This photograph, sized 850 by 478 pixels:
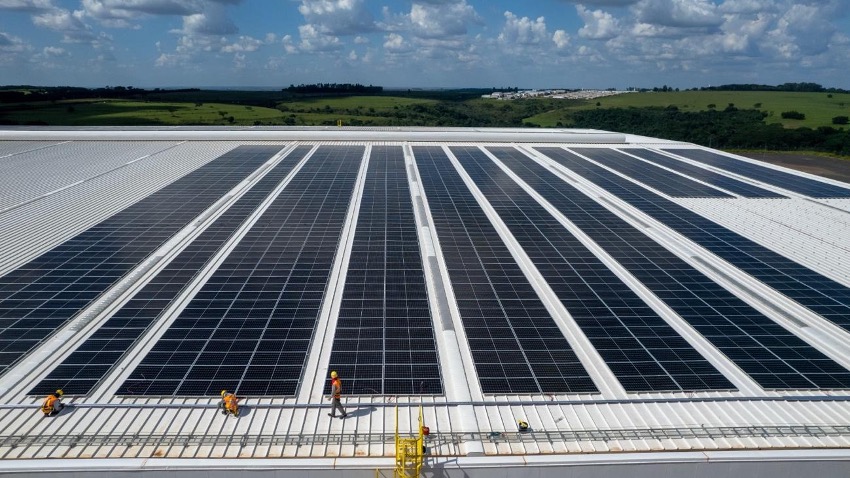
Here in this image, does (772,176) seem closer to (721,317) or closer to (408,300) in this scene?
(721,317)

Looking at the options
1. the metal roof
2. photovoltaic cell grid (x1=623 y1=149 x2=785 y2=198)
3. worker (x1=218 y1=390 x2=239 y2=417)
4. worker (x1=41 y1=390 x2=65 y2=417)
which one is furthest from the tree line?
worker (x1=41 y1=390 x2=65 y2=417)

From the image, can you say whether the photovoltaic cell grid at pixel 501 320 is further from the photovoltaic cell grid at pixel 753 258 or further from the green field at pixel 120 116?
the green field at pixel 120 116

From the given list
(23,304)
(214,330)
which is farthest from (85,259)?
(214,330)

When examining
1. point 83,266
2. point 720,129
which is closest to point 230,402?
point 83,266

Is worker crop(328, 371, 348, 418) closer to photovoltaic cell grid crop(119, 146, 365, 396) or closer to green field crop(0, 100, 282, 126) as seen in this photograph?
photovoltaic cell grid crop(119, 146, 365, 396)

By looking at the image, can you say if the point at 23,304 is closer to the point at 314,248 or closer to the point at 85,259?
the point at 85,259

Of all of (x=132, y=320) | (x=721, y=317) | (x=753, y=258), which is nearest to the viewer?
(x=132, y=320)
